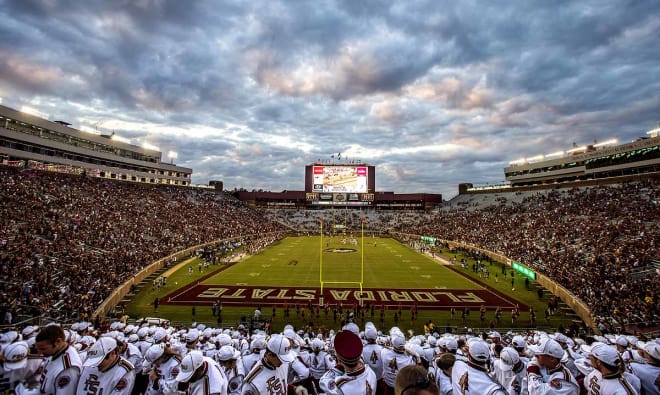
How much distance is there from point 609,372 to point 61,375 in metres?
5.82

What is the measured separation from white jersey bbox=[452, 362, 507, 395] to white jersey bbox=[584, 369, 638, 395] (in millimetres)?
1242

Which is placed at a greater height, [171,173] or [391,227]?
[171,173]

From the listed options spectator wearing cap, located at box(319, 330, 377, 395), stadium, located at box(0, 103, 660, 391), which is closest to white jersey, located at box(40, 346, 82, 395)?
spectator wearing cap, located at box(319, 330, 377, 395)

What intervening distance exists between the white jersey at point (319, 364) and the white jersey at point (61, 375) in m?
3.42

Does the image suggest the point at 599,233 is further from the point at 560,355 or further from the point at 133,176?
the point at 133,176

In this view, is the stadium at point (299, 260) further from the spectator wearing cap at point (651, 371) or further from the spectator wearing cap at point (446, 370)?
the spectator wearing cap at point (651, 371)

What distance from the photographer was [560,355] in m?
3.60

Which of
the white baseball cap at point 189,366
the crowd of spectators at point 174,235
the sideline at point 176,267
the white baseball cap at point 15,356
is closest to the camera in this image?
the white baseball cap at point 189,366

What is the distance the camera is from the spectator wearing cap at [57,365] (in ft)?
12.2

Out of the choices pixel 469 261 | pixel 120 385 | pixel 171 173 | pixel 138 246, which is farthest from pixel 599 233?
pixel 171 173

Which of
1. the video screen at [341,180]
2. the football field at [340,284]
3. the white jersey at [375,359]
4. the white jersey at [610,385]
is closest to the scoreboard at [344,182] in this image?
the video screen at [341,180]

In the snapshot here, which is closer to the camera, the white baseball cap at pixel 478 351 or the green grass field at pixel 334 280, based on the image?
the white baseball cap at pixel 478 351

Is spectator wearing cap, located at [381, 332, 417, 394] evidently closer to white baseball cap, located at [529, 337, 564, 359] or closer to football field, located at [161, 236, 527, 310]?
white baseball cap, located at [529, 337, 564, 359]

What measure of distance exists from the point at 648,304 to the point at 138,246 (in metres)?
35.4
